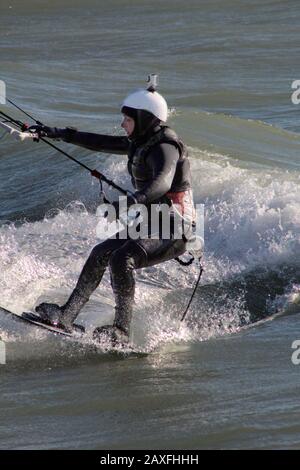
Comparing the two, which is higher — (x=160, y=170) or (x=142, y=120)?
(x=142, y=120)

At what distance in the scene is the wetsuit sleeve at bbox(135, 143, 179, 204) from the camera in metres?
6.96

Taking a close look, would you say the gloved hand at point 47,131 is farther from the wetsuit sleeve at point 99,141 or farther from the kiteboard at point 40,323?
the kiteboard at point 40,323

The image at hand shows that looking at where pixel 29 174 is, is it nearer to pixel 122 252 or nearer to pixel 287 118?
pixel 287 118

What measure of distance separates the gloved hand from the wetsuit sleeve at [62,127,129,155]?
0.13ft

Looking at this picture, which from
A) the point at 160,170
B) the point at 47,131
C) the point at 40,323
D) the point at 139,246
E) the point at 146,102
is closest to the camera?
the point at 160,170

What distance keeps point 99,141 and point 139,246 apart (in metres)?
0.95

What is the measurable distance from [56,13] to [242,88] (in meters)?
13.0

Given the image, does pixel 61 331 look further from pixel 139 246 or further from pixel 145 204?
pixel 145 204

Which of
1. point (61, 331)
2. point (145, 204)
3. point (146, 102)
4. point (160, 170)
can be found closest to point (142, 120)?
point (146, 102)

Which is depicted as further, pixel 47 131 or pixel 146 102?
pixel 47 131

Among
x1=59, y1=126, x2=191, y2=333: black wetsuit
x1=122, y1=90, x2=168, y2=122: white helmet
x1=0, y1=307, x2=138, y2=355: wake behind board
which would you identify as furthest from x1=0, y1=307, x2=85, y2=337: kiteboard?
x1=122, y1=90, x2=168, y2=122: white helmet

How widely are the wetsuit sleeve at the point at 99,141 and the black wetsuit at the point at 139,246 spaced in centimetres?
9

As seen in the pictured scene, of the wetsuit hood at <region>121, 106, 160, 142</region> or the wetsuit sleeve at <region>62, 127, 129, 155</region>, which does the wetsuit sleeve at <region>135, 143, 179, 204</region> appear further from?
the wetsuit sleeve at <region>62, 127, 129, 155</region>

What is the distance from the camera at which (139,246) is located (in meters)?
7.40
